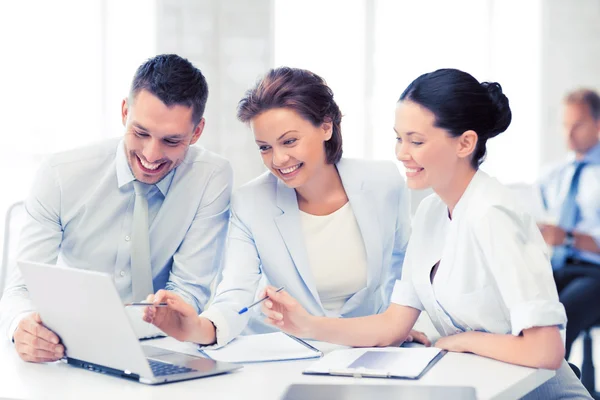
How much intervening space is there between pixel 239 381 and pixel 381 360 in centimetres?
32

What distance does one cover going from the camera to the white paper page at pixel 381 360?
5.09 ft

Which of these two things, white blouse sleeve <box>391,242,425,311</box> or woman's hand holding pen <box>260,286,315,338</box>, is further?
white blouse sleeve <box>391,242,425,311</box>

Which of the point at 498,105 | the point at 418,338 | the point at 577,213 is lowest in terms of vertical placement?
the point at 577,213

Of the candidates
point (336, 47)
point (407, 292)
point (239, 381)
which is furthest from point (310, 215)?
point (336, 47)

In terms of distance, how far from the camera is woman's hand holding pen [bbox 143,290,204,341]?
5.37ft

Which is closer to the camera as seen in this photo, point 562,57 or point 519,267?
point 519,267

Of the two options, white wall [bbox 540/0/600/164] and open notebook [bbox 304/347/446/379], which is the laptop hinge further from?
white wall [bbox 540/0/600/164]

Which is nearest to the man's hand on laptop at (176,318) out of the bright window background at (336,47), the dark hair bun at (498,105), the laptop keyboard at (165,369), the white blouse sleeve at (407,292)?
the laptop keyboard at (165,369)

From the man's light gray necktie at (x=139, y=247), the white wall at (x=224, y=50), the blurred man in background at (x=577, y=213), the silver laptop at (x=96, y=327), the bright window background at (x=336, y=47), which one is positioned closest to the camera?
the silver laptop at (x=96, y=327)

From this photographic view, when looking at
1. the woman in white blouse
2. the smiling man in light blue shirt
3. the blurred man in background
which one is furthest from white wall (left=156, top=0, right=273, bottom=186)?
the woman in white blouse

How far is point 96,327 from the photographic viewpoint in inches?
57.8

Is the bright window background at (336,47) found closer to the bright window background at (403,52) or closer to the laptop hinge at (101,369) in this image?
the bright window background at (403,52)

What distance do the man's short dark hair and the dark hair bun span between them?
0.74m

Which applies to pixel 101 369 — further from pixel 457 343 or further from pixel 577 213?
pixel 577 213
